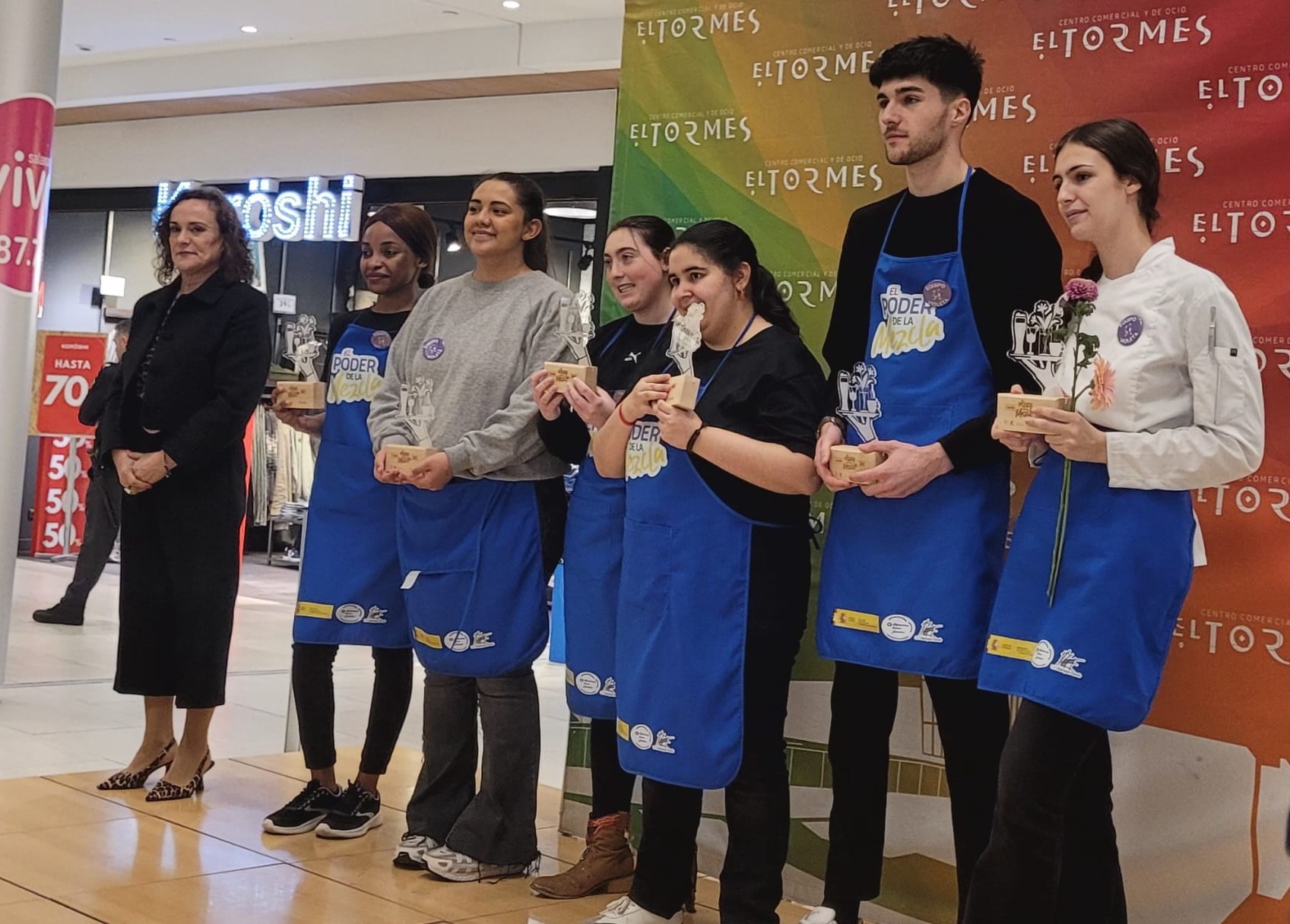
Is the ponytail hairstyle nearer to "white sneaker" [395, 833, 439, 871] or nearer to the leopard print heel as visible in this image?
"white sneaker" [395, 833, 439, 871]

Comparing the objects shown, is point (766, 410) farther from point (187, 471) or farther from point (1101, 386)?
point (187, 471)

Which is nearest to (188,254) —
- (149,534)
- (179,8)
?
(149,534)

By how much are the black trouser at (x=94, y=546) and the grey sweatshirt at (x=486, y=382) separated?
422 cm

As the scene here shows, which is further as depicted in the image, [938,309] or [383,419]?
[383,419]

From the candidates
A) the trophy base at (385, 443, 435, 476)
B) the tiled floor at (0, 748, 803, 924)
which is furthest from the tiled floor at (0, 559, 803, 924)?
the trophy base at (385, 443, 435, 476)

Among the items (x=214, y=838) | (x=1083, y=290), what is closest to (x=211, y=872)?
(x=214, y=838)

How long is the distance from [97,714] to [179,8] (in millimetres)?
5018

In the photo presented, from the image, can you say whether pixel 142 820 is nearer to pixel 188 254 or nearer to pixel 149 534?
pixel 149 534

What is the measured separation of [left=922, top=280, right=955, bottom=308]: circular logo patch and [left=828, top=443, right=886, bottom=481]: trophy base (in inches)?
11.8

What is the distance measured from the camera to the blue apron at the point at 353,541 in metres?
3.74

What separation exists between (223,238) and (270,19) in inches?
198

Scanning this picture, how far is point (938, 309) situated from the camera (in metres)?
2.70

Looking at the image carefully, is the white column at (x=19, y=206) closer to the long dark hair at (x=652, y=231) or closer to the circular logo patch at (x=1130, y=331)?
the long dark hair at (x=652, y=231)

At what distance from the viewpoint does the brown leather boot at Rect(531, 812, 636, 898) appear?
11.1 feet
